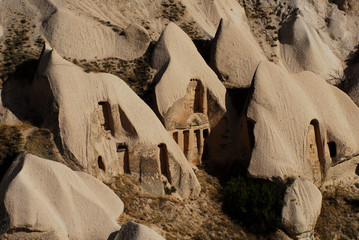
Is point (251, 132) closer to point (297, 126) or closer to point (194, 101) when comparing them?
point (297, 126)

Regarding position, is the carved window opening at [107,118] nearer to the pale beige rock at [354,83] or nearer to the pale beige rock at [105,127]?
the pale beige rock at [105,127]

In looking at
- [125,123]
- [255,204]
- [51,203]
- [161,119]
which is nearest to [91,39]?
[161,119]

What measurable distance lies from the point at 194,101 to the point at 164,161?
3690 mm

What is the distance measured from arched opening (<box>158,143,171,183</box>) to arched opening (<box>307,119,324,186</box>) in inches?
235

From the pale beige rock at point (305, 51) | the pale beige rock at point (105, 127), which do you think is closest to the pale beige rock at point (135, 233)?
the pale beige rock at point (105, 127)

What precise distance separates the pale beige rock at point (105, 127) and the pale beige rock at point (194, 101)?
6.53 feet

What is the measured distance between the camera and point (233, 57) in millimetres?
28719

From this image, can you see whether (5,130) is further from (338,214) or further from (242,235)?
(338,214)

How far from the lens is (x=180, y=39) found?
2764 centimetres

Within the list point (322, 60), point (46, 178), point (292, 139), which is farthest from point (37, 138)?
point (322, 60)

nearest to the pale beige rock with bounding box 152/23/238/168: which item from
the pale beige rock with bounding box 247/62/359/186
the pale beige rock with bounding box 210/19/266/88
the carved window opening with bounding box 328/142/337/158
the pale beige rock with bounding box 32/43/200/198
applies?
the pale beige rock with bounding box 210/19/266/88

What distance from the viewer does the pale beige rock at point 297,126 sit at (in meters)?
25.7

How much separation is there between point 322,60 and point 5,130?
53.3 ft

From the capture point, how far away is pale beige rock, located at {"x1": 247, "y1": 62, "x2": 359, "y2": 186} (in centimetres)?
2570
